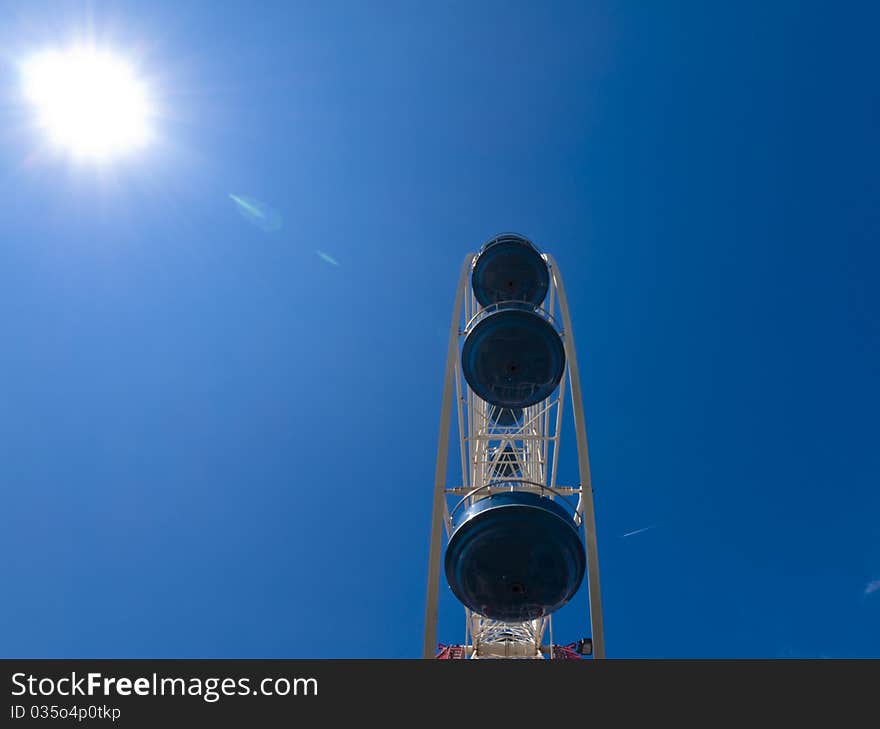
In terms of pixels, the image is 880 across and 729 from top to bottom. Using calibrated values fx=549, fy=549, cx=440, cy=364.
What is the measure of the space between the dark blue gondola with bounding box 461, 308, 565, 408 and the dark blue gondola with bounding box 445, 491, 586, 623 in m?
3.91

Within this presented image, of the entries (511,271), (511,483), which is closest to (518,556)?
(511,483)

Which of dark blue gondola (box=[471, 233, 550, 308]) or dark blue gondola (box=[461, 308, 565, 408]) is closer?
dark blue gondola (box=[461, 308, 565, 408])

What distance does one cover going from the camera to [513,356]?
12859 millimetres

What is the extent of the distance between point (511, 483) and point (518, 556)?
438 cm

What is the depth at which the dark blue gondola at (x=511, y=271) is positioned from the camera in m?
15.5

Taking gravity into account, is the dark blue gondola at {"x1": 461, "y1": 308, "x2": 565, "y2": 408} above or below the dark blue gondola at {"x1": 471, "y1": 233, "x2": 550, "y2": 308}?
below

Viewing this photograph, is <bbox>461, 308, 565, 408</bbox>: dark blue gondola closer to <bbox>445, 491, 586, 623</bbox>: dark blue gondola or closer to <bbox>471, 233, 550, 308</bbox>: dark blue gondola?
<bbox>471, 233, 550, 308</bbox>: dark blue gondola

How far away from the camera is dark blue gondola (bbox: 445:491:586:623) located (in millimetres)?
9211

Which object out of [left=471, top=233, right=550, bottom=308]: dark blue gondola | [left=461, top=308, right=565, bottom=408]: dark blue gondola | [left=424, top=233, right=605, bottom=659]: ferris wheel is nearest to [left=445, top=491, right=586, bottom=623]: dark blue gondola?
[left=424, top=233, right=605, bottom=659]: ferris wheel

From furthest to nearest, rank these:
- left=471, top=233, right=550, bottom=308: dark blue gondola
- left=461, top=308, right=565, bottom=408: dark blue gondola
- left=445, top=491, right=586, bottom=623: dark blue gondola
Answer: left=471, top=233, right=550, bottom=308: dark blue gondola
left=461, top=308, right=565, bottom=408: dark blue gondola
left=445, top=491, right=586, bottom=623: dark blue gondola

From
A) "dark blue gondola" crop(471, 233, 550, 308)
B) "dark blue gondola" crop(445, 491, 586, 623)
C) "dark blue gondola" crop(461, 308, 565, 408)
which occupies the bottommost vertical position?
"dark blue gondola" crop(445, 491, 586, 623)
